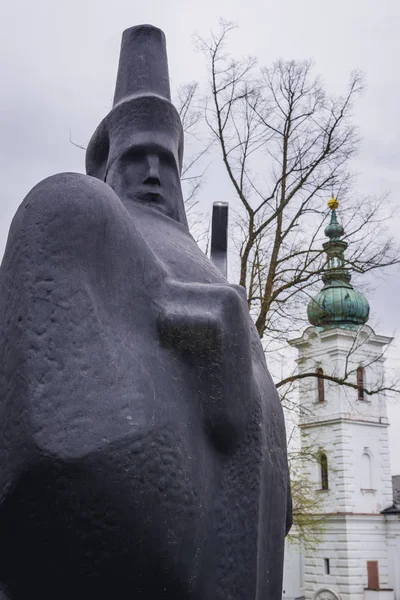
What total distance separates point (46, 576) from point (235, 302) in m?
0.80

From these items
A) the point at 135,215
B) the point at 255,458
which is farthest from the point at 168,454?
the point at 135,215

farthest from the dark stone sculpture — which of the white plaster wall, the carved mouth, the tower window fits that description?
the tower window

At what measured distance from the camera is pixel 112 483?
1.54m

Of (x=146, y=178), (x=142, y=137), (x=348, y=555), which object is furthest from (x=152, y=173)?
(x=348, y=555)

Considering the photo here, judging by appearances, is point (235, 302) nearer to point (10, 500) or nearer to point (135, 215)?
point (135, 215)

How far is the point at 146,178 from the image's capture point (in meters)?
2.41

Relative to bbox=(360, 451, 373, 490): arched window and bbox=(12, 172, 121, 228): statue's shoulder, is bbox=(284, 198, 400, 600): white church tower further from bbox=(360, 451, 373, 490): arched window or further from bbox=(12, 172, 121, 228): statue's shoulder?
bbox=(12, 172, 121, 228): statue's shoulder

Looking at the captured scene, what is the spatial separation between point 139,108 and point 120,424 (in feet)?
4.30

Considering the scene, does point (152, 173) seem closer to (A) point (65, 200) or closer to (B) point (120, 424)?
(A) point (65, 200)

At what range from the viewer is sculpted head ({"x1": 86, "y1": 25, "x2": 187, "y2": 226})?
243 cm

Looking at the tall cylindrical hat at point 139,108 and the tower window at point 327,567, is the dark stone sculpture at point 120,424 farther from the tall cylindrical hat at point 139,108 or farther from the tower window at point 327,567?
the tower window at point 327,567

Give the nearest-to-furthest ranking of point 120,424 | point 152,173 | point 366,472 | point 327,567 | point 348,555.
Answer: point 120,424
point 152,173
point 348,555
point 327,567
point 366,472

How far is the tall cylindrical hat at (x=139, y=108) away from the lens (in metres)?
2.48

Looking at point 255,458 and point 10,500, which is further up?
point 255,458
